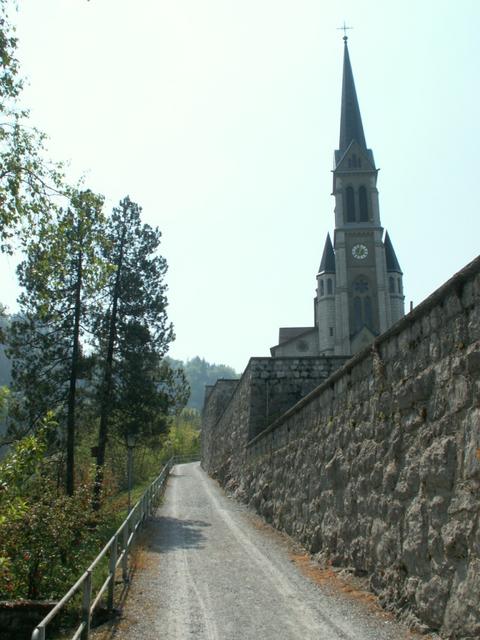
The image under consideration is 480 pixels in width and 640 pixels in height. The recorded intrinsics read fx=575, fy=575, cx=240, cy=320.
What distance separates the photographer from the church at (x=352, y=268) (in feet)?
207

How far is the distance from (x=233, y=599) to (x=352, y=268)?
60.3m

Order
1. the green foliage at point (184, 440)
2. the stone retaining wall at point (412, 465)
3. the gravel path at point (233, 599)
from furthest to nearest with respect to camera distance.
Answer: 1. the green foliage at point (184, 440)
2. the gravel path at point (233, 599)
3. the stone retaining wall at point (412, 465)

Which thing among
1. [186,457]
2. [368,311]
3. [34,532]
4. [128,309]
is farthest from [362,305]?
[34,532]

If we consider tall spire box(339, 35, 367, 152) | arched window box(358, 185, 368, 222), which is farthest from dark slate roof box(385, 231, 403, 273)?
tall spire box(339, 35, 367, 152)

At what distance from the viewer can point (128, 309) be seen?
2050 cm

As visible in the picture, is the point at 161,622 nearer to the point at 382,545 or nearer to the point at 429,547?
the point at 382,545

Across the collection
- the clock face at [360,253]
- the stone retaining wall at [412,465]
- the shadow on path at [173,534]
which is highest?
the clock face at [360,253]

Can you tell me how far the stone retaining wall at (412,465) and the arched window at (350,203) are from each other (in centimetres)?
6114

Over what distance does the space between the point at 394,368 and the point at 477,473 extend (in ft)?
6.92

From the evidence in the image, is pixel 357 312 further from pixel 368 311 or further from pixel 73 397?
pixel 73 397

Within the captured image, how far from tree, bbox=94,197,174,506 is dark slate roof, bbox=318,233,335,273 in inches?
1924

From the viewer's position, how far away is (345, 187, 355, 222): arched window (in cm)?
6838

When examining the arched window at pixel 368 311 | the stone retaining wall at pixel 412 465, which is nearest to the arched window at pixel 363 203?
the arched window at pixel 368 311

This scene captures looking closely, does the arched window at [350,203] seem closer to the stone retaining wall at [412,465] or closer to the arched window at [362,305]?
the arched window at [362,305]
